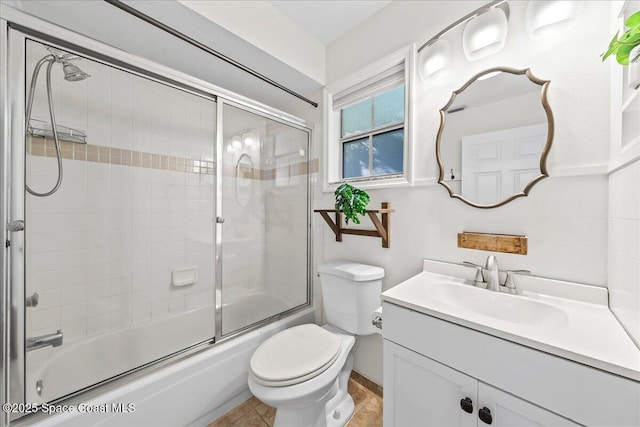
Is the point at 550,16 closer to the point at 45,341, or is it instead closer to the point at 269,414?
the point at 269,414

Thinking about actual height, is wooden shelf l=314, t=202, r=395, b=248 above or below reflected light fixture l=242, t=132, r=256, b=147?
below

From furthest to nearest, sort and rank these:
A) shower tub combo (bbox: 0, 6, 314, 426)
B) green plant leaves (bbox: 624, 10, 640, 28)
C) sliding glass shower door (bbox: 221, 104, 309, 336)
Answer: sliding glass shower door (bbox: 221, 104, 309, 336) → shower tub combo (bbox: 0, 6, 314, 426) → green plant leaves (bbox: 624, 10, 640, 28)

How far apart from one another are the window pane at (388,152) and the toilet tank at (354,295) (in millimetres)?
665

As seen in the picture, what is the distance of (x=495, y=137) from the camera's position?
3.55ft

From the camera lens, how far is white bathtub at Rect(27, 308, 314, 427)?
100cm

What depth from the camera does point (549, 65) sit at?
38.1 inches

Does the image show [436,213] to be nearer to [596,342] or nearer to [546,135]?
[546,135]

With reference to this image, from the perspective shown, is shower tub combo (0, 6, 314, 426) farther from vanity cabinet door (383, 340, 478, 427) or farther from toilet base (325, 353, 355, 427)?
vanity cabinet door (383, 340, 478, 427)

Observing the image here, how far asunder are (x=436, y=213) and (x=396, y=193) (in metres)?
0.26

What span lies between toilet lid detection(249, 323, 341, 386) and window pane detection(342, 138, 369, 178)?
1.11 m

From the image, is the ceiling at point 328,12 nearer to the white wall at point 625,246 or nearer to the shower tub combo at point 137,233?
the shower tub combo at point 137,233

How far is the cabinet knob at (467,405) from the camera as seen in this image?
0.73 m

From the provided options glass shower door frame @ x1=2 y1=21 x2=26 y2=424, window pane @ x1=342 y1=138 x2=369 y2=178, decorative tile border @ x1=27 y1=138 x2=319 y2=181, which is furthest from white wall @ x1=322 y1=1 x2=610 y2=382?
glass shower door frame @ x1=2 y1=21 x2=26 y2=424

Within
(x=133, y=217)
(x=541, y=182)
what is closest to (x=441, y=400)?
(x=541, y=182)
